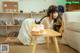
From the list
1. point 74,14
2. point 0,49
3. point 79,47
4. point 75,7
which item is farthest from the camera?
point 75,7

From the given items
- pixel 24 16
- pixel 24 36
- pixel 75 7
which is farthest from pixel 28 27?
pixel 75 7

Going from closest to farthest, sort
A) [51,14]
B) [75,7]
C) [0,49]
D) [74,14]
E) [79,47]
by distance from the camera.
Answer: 1. [0,49]
2. [79,47]
3. [51,14]
4. [74,14]
5. [75,7]

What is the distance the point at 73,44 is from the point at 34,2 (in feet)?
10.8

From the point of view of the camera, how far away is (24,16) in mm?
6484

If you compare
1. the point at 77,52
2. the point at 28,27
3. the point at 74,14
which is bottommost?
the point at 77,52

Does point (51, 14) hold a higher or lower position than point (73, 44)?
higher

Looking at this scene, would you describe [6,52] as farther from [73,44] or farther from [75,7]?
[75,7]

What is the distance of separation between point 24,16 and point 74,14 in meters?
2.95

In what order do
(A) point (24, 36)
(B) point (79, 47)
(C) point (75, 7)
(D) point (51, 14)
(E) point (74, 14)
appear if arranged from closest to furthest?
(B) point (79, 47)
(D) point (51, 14)
(E) point (74, 14)
(A) point (24, 36)
(C) point (75, 7)

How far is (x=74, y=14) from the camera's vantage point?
3.85 meters

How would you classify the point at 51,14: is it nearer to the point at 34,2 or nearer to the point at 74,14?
the point at 74,14

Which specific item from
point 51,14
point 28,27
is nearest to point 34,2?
point 28,27

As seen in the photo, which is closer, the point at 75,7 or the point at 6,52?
the point at 6,52

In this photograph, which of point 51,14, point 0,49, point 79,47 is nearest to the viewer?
point 0,49
